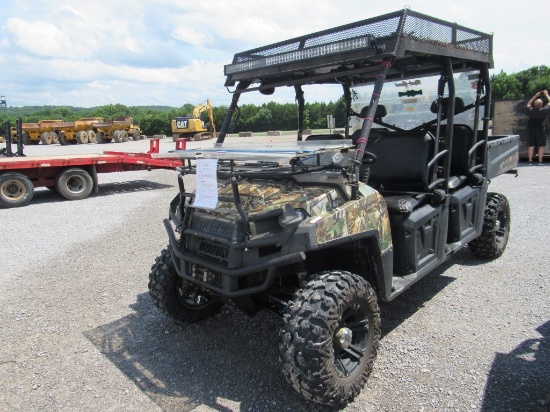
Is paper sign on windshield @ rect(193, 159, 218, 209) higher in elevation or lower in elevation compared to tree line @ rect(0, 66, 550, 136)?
lower

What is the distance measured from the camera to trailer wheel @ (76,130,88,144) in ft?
104

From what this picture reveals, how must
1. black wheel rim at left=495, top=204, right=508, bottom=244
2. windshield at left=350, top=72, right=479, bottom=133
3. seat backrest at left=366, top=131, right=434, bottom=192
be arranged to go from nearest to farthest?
seat backrest at left=366, top=131, right=434, bottom=192
windshield at left=350, top=72, right=479, bottom=133
black wheel rim at left=495, top=204, right=508, bottom=244

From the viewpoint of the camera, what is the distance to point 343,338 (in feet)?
9.29

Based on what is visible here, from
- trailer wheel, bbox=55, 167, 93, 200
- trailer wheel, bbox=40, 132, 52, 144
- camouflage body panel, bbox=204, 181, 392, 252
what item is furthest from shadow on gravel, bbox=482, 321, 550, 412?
trailer wheel, bbox=40, 132, 52, 144

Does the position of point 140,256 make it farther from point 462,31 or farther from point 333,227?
point 462,31

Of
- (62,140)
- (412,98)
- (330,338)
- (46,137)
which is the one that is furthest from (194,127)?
(330,338)

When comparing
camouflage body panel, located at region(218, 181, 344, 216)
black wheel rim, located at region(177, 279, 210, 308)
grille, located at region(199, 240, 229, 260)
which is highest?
camouflage body panel, located at region(218, 181, 344, 216)

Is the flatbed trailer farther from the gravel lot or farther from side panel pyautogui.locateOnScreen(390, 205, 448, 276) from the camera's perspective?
side panel pyautogui.locateOnScreen(390, 205, 448, 276)

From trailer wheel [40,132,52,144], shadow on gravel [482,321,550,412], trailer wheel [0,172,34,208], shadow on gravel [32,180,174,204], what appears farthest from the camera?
trailer wheel [40,132,52,144]

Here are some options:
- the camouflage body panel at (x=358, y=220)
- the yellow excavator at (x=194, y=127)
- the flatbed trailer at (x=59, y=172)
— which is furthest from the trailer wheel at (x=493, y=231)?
the yellow excavator at (x=194, y=127)

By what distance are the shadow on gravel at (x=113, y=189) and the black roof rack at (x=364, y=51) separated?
25.6 ft

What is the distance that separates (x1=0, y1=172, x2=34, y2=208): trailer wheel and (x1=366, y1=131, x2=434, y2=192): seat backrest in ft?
26.6

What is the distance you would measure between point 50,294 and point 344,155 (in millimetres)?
3466

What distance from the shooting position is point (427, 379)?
3.03m
